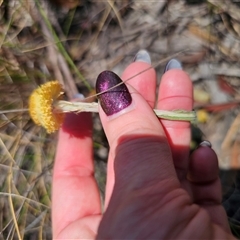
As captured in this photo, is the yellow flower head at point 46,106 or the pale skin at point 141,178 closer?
the pale skin at point 141,178

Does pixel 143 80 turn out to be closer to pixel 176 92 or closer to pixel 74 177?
pixel 176 92

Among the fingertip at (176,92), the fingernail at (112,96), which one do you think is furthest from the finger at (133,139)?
the fingertip at (176,92)

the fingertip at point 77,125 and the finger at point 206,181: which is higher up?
the fingertip at point 77,125

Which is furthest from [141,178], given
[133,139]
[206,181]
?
[206,181]

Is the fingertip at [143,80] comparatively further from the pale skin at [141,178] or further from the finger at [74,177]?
the finger at [74,177]

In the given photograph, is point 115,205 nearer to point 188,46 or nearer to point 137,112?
point 137,112
